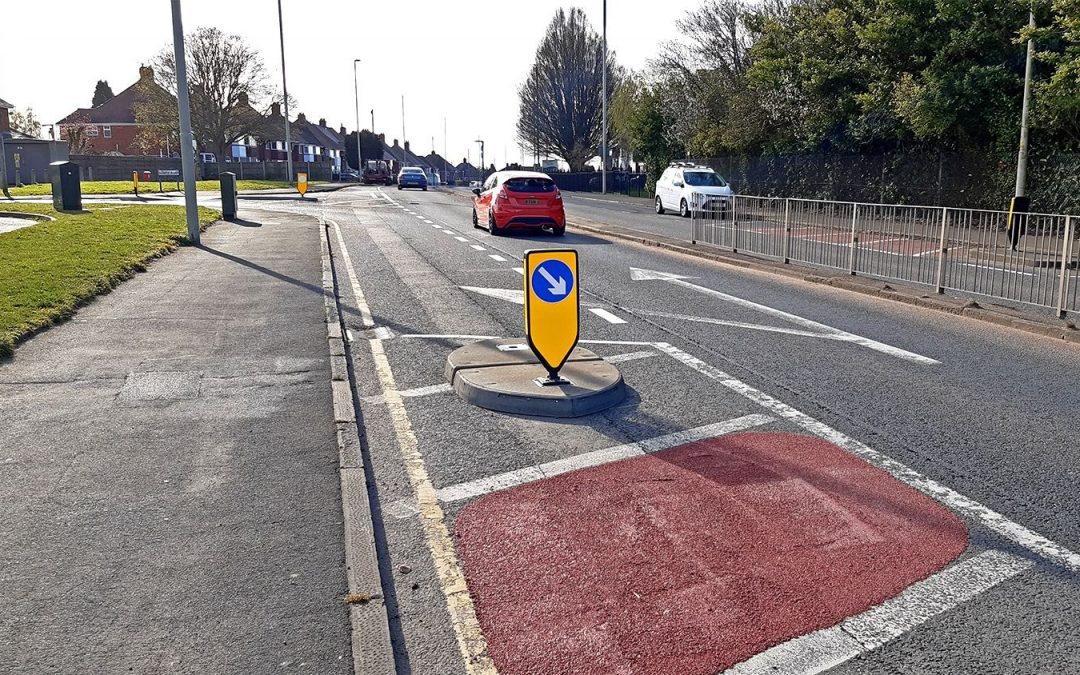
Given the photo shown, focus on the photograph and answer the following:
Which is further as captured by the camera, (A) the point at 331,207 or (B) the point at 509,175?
(A) the point at 331,207

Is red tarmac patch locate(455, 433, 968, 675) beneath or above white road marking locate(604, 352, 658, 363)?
beneath

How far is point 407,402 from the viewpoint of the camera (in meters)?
7.02

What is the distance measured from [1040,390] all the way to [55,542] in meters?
6.98

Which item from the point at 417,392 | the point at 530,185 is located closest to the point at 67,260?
the point at 417,392

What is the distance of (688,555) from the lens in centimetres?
422

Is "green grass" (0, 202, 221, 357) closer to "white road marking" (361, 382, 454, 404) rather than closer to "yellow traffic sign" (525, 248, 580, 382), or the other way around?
"white road marking" (361, 382, 454, 404)

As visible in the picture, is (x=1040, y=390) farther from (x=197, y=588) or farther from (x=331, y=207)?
(x=331, y=207)

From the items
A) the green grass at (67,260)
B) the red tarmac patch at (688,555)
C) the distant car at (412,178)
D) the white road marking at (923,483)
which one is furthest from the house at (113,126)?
the red tarmac patch at (688,555)

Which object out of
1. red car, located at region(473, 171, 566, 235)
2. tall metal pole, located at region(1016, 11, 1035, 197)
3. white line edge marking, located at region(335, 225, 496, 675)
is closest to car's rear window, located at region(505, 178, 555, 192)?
red car, located at region(473, 171, 566, 235)

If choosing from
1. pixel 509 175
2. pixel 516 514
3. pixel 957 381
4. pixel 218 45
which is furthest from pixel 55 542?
pixel 218 45

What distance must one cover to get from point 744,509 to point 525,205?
1767 cm

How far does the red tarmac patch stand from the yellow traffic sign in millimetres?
1529

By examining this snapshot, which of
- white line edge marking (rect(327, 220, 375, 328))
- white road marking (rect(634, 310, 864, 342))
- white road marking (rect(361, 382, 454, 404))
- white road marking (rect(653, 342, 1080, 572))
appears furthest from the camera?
white line edge marking (rect(327, 220, 375, 328))

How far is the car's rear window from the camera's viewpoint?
22.1 metres
